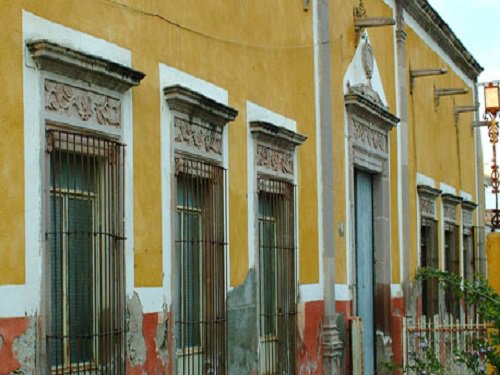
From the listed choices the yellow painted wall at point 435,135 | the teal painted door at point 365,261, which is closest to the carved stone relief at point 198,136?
the teal painted door at point 365,261

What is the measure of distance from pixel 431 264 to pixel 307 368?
23.2ft

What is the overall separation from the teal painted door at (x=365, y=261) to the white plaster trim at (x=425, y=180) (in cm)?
245

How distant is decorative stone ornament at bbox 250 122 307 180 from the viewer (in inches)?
382

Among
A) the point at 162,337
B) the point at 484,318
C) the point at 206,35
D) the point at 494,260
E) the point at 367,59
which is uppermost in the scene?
the point at 367,59

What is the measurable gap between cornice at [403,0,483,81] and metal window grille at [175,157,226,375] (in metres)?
8.42

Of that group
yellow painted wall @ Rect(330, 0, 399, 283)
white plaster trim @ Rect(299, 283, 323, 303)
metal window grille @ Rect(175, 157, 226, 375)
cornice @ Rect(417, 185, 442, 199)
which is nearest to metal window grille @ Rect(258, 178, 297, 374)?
white plaster trim @ Rect(299, 283, 323, 303)

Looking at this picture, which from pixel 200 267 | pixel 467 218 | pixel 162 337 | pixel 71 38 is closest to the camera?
pixel 71 38

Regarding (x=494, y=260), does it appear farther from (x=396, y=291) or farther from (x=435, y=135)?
(x=435, y=135)

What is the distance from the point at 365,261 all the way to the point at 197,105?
20.5ft

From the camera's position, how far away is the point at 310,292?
11078 mm

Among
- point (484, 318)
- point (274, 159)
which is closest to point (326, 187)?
point (274, 159)

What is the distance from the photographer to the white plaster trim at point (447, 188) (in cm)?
1871

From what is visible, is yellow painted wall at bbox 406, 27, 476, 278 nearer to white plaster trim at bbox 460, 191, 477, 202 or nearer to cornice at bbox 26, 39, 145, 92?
white plaster trim at bbox 460, 191, 477, 202

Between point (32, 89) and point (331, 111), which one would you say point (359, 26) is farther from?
point (32, 89)
